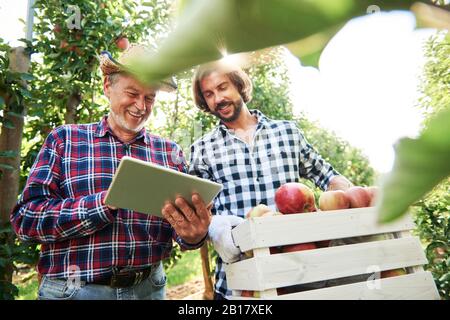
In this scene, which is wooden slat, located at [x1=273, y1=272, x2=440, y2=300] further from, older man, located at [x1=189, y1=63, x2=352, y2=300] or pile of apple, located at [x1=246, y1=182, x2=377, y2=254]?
older man, located at [x1=189, y1=63, x2=352, y2=300]

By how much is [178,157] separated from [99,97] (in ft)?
3.70

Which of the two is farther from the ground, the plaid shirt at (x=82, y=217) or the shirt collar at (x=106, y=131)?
the shirt collar at (x=106, y=131)

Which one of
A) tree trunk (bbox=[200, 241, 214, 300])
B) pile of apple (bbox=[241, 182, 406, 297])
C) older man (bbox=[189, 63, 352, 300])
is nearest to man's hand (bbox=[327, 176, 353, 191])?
older man (bbox=[189, 63, 352, 300])

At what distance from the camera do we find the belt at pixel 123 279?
1095 millimetres

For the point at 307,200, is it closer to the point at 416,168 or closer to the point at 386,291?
the point at 386,291

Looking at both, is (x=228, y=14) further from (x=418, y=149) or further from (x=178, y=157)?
(x=178, y=157)

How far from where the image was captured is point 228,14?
0.09m

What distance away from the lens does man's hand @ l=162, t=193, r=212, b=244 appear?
969 mm

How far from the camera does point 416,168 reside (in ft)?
0.25

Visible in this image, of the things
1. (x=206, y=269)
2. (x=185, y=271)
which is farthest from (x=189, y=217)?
(x=185, y=271)

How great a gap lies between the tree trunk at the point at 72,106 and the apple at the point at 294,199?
52.6 inches

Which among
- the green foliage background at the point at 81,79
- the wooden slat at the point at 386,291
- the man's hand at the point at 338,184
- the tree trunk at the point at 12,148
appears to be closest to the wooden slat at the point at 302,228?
the wooden slat at the point at 386,291

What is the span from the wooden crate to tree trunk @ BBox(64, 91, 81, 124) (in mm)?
1334

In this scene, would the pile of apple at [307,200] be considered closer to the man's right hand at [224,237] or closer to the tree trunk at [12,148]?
the man's right hand at [224,237]
